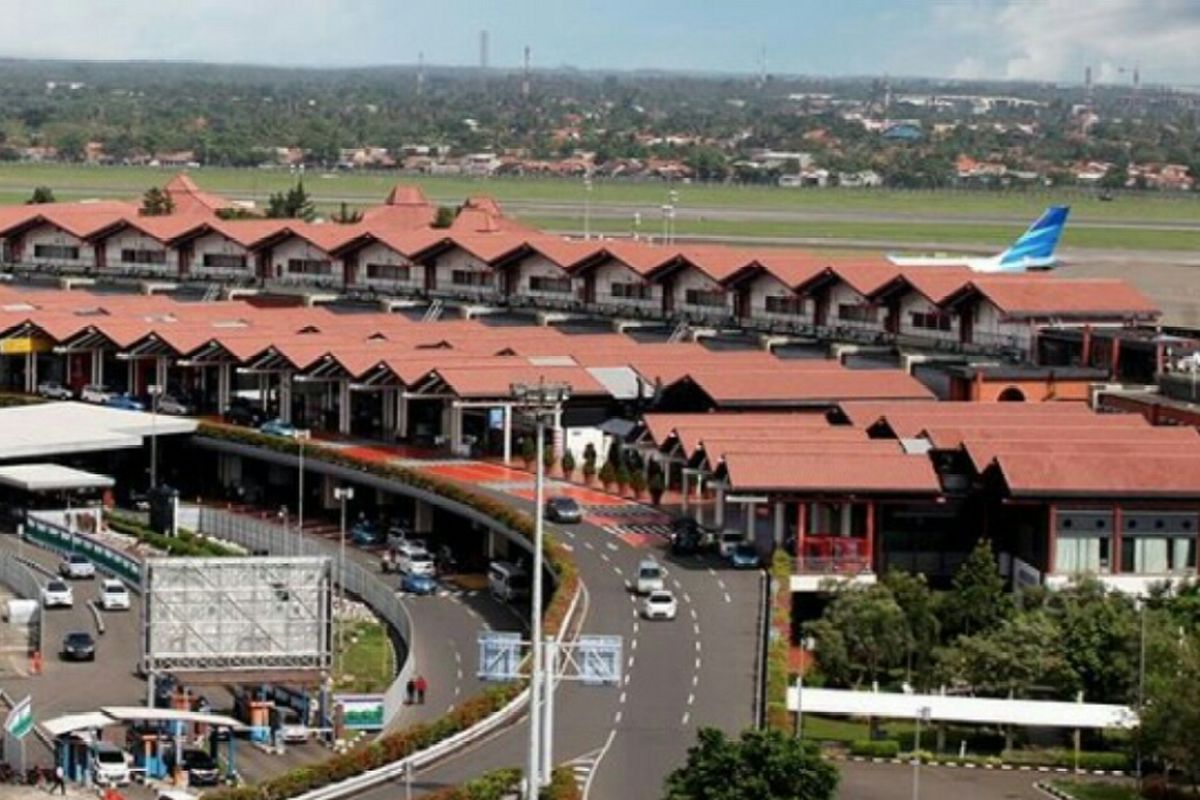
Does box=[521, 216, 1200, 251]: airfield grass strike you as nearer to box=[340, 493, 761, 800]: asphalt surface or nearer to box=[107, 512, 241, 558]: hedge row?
box=[107, 512, 241, 558]: hedge row

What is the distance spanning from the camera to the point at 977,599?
5019 cm

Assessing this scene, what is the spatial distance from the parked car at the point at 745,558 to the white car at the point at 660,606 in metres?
4.06

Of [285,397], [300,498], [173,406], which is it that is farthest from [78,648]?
[173,406]

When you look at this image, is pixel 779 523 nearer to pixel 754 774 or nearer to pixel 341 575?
pixel 341 575

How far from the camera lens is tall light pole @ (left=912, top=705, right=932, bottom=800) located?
133 ft

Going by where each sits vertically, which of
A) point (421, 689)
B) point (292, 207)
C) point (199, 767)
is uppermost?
point (292, 207)

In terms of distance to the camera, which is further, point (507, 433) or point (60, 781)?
point (507, 433)

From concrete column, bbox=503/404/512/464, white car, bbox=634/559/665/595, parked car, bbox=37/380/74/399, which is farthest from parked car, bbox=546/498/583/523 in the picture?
parked car, bbox=37/380/74/399

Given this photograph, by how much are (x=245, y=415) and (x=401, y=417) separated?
523cm

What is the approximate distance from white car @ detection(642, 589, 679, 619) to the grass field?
13.8 ft

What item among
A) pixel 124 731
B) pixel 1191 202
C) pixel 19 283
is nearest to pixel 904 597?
pixel 124 731

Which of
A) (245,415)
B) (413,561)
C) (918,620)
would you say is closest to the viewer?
(918,620)

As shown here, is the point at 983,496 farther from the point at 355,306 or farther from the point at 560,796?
the point at 355,306

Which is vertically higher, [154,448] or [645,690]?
[154,448]
